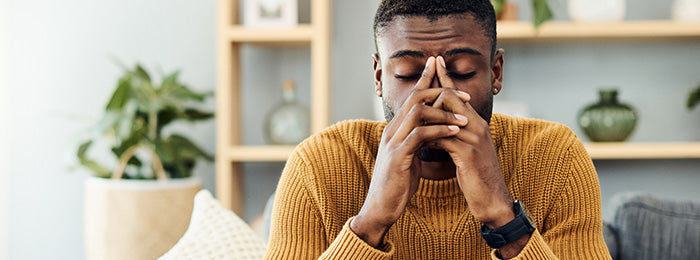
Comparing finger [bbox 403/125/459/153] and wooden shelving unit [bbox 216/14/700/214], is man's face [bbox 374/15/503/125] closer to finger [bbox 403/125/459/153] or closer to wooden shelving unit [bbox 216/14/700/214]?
finger [bbox 403/125/459/153]

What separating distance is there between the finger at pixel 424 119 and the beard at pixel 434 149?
8 centimetres

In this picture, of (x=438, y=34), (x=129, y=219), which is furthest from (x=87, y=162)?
(x=438, y=34)

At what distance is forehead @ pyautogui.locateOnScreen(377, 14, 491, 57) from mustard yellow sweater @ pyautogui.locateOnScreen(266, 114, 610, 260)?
0.78ft

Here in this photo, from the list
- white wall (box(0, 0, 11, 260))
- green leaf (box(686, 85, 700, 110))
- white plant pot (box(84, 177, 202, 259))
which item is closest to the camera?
white plant pot (box(84, 177, 202, 259))

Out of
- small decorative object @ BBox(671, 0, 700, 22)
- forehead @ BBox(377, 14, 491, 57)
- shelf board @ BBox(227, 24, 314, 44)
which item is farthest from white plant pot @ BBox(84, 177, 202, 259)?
small decorative object @ BBox(671, 0, 700, 22)

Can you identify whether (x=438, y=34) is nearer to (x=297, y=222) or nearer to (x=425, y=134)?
(x=425, y=134)

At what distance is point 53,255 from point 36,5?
1.07m

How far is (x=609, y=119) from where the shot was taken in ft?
7.23

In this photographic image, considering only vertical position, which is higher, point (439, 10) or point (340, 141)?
point (439, 10)

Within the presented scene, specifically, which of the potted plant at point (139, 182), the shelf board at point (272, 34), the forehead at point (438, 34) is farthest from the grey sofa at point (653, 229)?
the potted plant at point (139, 182)

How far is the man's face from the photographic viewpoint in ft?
3.29

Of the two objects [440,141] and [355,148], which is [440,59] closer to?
[440,141]

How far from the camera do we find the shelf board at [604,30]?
6.98 ft

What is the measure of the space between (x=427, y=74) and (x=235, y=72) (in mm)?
1418
